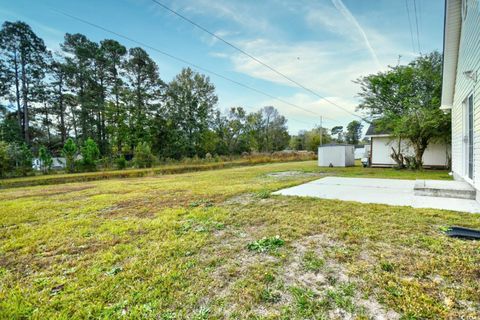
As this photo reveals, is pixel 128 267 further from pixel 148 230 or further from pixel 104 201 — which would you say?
pixel 104 201

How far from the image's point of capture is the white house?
13.5ft

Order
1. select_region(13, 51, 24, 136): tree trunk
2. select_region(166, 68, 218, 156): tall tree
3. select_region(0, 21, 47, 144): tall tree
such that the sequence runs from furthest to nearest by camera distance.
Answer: select_region(166, 68, 218, 156): tall tree < select_region(13, 51, 24, 136): tree trunk < select_region(0, 21, 47, 144): tall tree

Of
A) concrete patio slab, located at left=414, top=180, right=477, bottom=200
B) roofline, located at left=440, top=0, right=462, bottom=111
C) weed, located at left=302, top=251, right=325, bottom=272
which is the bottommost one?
weed, located at left=302, top=251, right=325, bottom=272

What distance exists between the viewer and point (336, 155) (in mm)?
14586

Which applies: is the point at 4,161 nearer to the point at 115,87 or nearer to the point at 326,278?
the point at 115,87

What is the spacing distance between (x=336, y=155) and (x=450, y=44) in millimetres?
9061

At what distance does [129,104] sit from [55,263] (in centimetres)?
2514

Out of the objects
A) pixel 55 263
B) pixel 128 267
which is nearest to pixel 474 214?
pixel 128 267

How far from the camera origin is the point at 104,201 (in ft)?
18.1

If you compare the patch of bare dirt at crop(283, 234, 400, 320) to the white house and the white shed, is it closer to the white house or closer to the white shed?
the white house

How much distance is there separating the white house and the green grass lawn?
2.25 metres

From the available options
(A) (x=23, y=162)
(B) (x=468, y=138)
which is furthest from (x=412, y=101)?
(A) (x=23, y=162)

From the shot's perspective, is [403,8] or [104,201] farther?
[403,8]

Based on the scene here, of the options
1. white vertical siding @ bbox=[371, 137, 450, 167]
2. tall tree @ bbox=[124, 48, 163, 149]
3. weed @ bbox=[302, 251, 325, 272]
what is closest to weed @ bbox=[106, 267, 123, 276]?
weed @ bbox=[302, 251, 325, 272]
